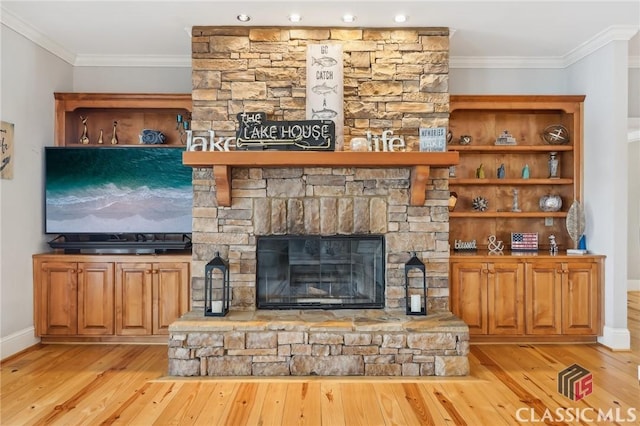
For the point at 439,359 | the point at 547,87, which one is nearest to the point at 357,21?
the point at 547,87

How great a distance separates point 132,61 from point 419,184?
3146 millimetres

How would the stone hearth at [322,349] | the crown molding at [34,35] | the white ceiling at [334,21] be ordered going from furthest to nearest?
the crown molding at [34,35] < the white ceiling at [334,21] < the stone hearth at [322,349]

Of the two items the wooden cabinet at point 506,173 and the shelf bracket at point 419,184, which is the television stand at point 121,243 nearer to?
the shelf bracket at point 419,184

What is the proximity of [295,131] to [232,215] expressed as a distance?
0.87 meters

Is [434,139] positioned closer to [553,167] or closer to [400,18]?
[400,18]

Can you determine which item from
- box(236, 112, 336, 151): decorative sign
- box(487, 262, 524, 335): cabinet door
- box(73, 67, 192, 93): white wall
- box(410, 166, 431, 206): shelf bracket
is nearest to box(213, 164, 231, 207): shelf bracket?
box(236, 112, 336, 151): decorative sign

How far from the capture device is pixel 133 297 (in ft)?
13.0

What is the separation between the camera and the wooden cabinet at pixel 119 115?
423 centimetres

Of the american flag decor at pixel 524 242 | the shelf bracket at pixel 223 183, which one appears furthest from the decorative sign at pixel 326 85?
the american flag decor at pixel 524 242

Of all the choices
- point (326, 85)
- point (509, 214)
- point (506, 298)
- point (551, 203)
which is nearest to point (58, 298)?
point (326, 85)

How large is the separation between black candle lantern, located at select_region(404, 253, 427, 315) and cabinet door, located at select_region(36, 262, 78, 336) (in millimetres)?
2920

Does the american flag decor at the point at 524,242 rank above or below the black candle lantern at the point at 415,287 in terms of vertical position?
above

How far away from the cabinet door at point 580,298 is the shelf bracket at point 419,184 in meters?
1.54

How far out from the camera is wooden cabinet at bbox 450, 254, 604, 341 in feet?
12.9
